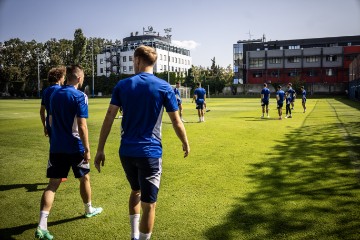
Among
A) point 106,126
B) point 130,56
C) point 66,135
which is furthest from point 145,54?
point 130,56

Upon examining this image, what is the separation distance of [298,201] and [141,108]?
3.45m

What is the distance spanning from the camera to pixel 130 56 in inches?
3792

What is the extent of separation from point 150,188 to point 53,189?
5.62 feet

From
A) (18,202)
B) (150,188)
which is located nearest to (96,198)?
(18,202)

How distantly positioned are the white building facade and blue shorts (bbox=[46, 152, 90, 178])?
89762 mm

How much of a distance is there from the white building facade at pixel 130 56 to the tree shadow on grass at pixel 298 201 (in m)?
87.0

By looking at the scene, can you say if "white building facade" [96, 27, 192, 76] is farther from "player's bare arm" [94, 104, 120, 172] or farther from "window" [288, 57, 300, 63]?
"player's bare arm" [94, 104, 120, 172]

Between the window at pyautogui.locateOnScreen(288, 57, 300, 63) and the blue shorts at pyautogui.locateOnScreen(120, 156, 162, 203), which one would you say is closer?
the blue shorts at pyautogui.locateOnScreen(120, 156, 162, 203)

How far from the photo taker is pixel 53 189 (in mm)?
4125

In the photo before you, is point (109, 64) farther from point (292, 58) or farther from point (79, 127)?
point (79, 127)

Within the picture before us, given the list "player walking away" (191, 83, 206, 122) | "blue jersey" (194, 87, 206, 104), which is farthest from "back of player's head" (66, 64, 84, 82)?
"blue jersey" (194, 87, 206, 104)

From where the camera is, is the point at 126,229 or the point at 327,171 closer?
the point at 126,229

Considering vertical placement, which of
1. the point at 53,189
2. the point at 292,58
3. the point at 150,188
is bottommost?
the point at 53,189

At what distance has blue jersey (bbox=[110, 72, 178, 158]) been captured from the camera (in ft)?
10.5
